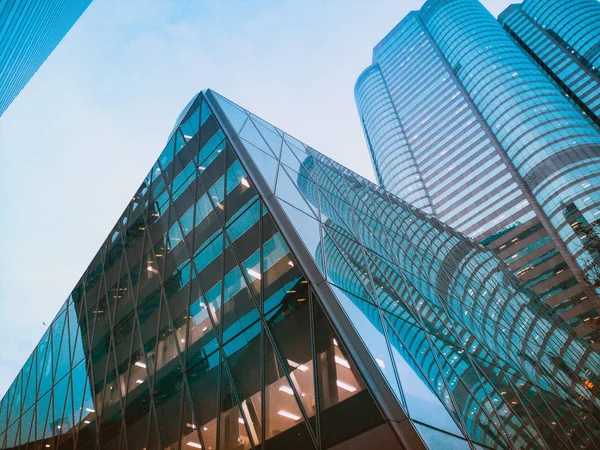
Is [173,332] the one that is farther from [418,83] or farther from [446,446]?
[418,83]

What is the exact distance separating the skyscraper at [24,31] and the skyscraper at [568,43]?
117 metres

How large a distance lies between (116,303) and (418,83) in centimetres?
13369

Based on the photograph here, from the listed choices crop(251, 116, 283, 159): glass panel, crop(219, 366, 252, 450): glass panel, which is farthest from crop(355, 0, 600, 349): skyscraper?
crop(219, 366, 252, 450): glass panel

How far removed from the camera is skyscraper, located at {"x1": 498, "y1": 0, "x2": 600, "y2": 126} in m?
109

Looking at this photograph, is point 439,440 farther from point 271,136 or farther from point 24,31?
point 24,31

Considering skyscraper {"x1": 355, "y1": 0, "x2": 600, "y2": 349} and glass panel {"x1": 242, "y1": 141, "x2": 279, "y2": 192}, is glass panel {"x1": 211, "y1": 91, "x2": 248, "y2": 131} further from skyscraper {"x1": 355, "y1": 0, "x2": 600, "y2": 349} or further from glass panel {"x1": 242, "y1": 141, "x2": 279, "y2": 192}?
skyscraper {"x1": 355, "y1": 0, "x2": 600, "y2": 349}

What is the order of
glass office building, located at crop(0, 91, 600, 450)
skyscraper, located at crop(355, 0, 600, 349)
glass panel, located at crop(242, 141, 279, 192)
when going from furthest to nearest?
skyscraper, located at crop(355, 0, 600, 349) < glass panel, located at crop(242, 141, 279, 192) < glass office building, located at crop(0, 91, 600, 450)

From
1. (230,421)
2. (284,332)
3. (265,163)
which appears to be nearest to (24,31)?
(265,163)

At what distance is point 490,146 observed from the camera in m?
98.9

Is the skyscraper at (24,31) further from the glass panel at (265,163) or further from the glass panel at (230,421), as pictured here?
the glass panel at (230,421)

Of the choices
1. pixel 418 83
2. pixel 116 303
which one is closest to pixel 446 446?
pixel 116 303

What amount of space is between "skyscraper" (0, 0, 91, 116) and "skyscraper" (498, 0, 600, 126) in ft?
385

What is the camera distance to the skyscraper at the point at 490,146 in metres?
73.4

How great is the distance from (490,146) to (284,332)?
10142 centimetres
